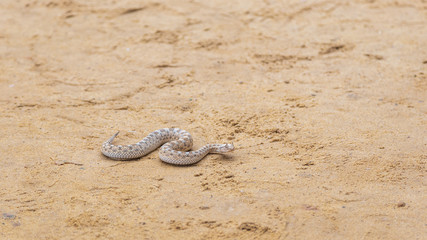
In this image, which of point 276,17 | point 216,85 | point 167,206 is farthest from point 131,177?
point 276,17

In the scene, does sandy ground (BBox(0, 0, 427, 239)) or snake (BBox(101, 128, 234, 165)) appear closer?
sandy ground (BBox(0, 0, 427, 239))

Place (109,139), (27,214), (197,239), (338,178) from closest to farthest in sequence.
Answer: (197,239), (27,214), (338,178), (109,139)

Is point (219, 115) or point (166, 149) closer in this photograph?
point (166, 149)

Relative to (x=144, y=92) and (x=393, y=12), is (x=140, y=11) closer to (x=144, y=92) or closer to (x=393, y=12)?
(x=144, y=92)

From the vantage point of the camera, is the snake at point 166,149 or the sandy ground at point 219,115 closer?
the sandy ground at point 219,115
